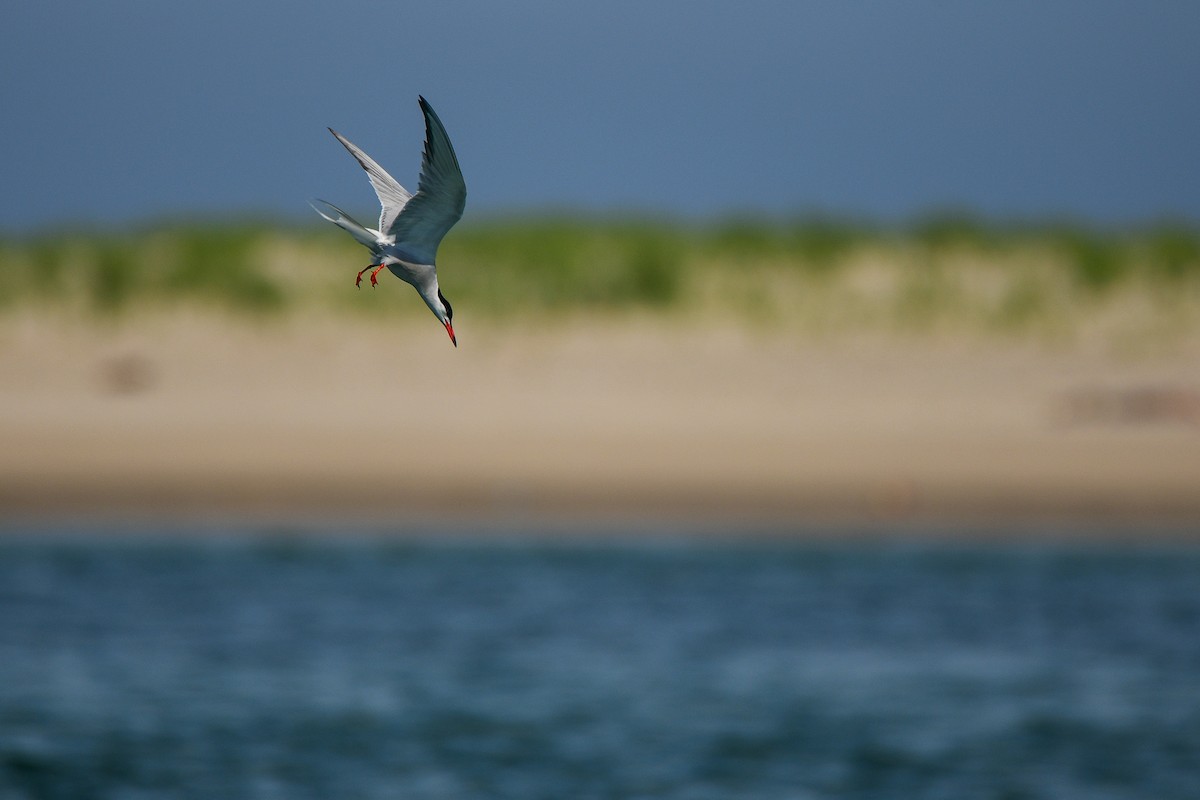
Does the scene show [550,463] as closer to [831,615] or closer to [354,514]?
[354,514]

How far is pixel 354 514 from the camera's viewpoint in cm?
1410

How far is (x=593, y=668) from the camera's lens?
1116 cm

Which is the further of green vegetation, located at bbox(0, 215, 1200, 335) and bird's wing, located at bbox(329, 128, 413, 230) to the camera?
green vegetation, located at bbox(0, 215, 1200, 335)

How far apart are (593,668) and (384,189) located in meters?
6.64

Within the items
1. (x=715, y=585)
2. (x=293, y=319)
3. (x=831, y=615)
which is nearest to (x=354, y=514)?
(x=715, y=585)

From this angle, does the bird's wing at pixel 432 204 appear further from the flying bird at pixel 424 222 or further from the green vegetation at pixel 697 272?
the green vegetation at pixel 697 272

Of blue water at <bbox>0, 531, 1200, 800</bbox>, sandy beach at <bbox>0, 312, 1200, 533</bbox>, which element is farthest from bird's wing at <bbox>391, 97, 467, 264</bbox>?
sandy beach at <bbox>0, 312, 1200, 533</bbox>

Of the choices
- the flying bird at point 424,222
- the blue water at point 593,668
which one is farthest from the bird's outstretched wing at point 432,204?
the blue water at point 593,668

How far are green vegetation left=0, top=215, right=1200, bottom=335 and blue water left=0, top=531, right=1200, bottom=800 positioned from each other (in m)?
5.73

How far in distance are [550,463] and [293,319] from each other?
4988 mm

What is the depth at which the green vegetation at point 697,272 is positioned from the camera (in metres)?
19.5

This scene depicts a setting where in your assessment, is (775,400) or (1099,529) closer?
(1099,529)

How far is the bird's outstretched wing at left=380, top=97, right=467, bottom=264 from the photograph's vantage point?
4.67 m

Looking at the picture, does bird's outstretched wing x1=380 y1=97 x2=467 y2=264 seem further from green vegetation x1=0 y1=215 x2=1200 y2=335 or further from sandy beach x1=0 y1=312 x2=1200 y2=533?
green vegetation x1=0 y1=215 x2=1200 y2=335
